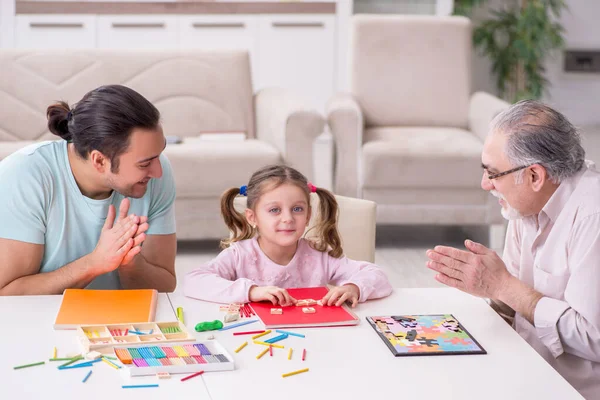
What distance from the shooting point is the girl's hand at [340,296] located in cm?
182

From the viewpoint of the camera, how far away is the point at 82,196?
6.73 feet

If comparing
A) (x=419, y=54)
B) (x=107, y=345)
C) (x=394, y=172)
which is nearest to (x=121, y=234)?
(x=107, y=345)

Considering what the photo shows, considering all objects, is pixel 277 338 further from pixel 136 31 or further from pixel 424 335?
pixel 136 31

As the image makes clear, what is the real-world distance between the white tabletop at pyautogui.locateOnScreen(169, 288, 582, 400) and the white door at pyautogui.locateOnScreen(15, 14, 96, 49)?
4741mm

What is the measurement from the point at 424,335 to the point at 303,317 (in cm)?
24

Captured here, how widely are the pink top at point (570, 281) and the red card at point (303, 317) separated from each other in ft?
1.30

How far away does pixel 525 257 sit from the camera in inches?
78.4

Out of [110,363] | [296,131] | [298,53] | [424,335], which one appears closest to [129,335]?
[110,363]

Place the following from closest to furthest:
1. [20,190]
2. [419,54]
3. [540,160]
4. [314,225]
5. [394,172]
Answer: [540,160] < [20,190] < [314,225] < [394,172] < [419,54]

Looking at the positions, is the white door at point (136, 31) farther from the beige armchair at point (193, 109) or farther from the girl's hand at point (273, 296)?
the girl's hand at point (273, 296)

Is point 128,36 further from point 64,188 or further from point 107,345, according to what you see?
point 107,345

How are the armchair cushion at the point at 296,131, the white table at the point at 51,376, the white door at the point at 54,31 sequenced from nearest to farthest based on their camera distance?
the white table at the point at 51,376 < the armchair cushion at the point at 296,131 < the white door at the point at 54,31

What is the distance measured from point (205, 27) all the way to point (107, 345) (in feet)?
16.3

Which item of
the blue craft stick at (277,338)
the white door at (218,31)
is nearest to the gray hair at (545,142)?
the blue craft stick at (277,338)
